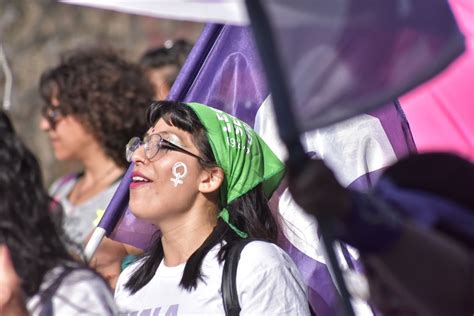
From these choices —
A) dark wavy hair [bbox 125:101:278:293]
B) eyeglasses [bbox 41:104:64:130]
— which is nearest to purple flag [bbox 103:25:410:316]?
dark wavy hair [bbox 125:101:278:293]

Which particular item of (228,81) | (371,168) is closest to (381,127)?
(371,168)

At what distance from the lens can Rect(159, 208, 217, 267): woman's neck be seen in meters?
4.03

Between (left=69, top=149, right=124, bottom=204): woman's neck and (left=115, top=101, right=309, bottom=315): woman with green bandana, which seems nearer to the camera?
(left=115, top=101, right=309, bottom=315): woman with green bandana

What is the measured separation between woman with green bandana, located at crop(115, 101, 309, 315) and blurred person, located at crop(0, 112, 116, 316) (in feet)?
2.75

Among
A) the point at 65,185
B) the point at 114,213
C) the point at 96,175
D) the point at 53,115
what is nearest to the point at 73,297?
the point at 114,213

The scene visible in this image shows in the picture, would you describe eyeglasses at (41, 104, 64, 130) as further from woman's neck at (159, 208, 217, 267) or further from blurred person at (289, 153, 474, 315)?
blurred person at (289, 153, 474, 315)

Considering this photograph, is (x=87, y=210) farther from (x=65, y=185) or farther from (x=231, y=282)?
(x=231, y=282)

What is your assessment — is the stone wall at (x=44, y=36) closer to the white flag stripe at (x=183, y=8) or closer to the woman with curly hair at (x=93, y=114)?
the woman with curly hair at (x=93, y=114)

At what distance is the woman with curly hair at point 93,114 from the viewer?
226 inches

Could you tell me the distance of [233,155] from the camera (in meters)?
4.13

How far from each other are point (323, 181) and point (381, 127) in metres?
2.35

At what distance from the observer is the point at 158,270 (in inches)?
160

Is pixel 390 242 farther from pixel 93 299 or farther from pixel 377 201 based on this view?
pixel 93 299

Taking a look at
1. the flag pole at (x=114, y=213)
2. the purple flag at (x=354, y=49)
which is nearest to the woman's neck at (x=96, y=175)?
the flag pole at (x=114, y=213)
